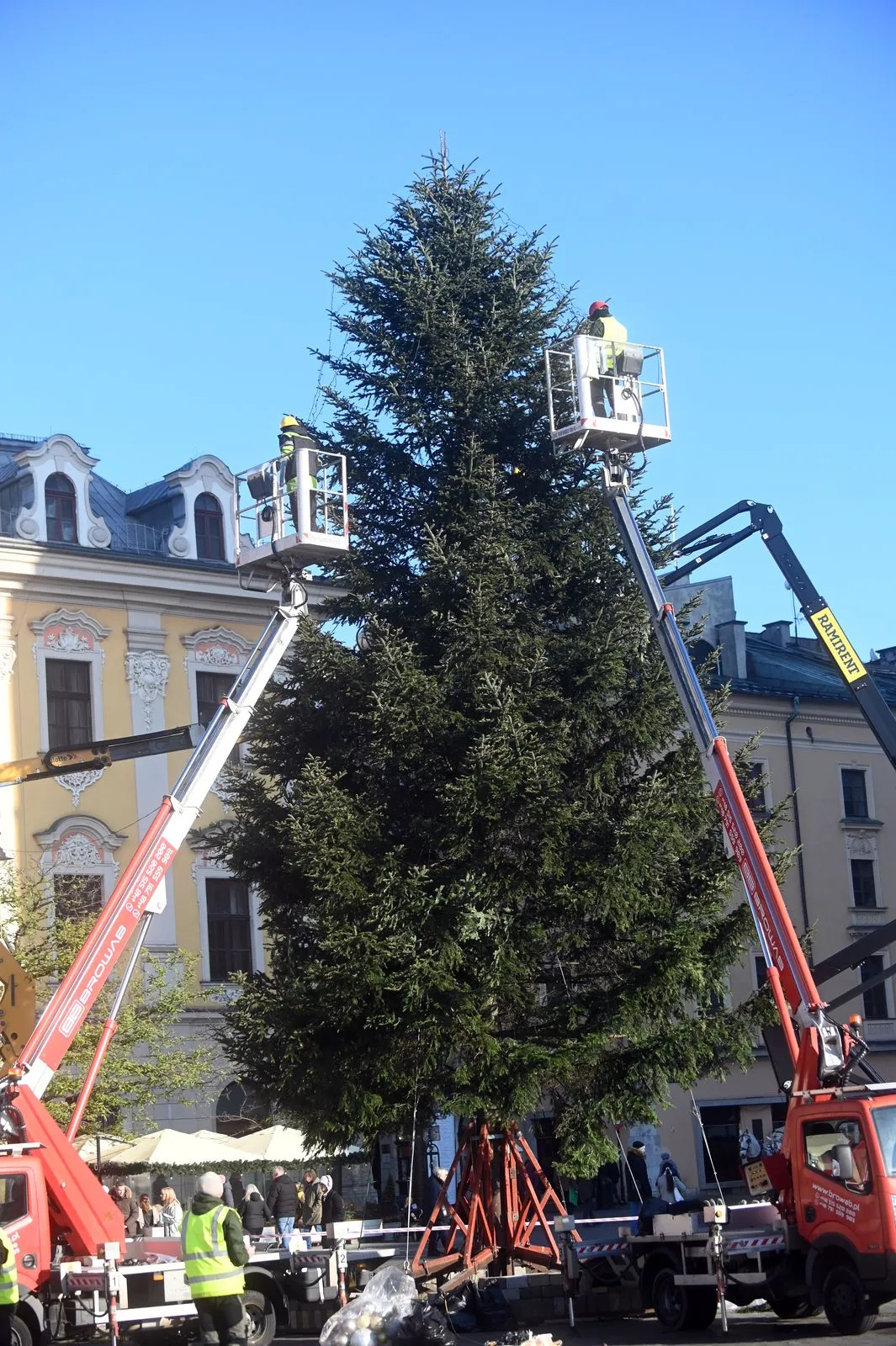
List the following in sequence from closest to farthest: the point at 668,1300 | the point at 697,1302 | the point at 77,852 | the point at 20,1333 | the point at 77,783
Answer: the point at 20,1333, the point at 697,1302, the point at 668,1300, the point at 77,852, the point at 77,783

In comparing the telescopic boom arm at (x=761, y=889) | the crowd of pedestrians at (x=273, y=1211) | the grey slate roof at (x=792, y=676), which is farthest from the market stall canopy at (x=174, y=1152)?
the grey slate roof at (x=792, y=676)

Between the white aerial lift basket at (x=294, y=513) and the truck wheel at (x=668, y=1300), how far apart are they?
878cm

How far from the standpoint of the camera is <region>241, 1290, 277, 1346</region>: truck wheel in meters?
17.4

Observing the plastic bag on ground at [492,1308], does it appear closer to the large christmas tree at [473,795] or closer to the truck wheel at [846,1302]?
the large christmas tree at [473,795]

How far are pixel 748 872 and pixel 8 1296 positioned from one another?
8.15 meters

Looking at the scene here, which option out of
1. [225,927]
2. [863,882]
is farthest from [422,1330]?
[863,882]

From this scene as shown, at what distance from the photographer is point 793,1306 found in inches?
679

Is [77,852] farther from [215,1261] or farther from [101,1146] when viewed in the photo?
[215,1261]

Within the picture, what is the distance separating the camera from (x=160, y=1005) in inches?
1220

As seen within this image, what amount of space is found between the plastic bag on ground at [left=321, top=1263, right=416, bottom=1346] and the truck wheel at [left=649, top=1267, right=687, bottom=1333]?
2.79 m

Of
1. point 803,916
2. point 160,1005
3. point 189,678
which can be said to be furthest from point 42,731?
point 803,916

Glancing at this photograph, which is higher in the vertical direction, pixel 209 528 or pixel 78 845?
pixel 209 528

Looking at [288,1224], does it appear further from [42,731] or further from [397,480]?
[42,731]

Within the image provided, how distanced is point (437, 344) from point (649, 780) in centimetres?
640
